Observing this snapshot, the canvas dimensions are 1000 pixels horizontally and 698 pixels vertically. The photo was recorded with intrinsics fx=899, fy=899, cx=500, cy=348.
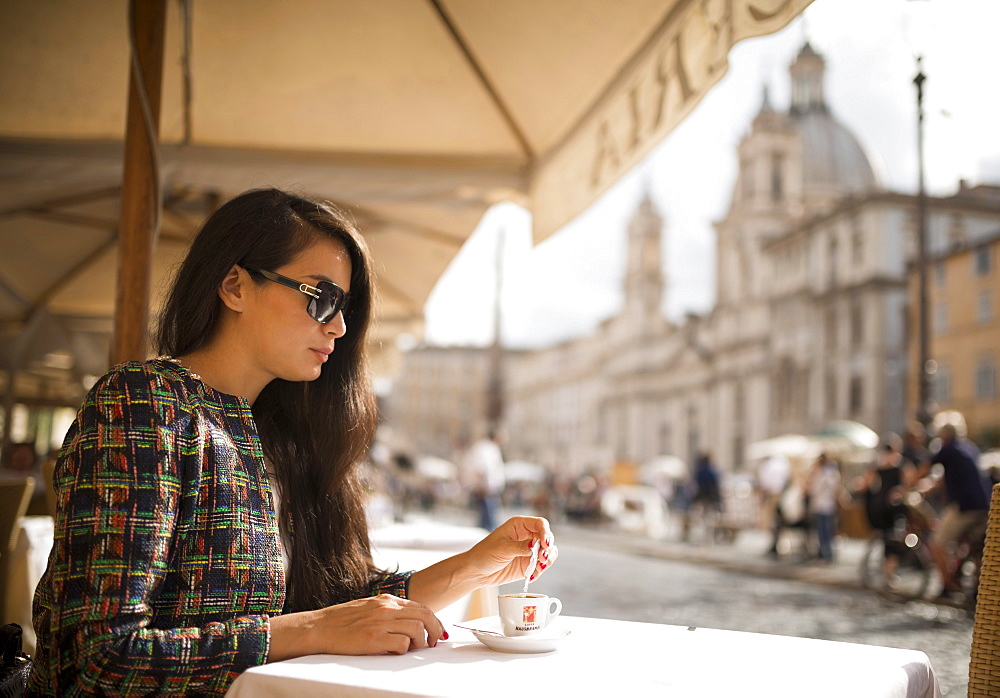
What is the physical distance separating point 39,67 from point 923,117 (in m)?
9.66

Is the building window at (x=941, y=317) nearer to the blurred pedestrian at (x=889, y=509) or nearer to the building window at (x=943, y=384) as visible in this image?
the building window at (x=943, y=384)

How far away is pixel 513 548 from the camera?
167 cm

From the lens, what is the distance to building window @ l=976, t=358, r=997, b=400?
3712cm

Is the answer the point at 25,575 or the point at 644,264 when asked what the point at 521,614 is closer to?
the point at 25,575

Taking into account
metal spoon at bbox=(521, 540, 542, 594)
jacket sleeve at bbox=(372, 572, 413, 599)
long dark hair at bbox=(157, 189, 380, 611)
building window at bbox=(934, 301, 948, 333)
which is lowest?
jacket sleeve at bbox=(372, 572, 413, 599)

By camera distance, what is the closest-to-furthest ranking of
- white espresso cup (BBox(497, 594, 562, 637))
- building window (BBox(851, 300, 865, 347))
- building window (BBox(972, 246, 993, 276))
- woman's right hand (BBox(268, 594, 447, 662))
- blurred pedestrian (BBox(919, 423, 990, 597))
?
woman's right hand (BBox(268, 594, 447, 662)) < white espresso cup (BBox(497, 594, 562, 637)) < blurred pedestrian (BBox(919, 423, 990, 597)) < building window (BBox(972, 246, 993, 276)) < building window (BBox(851, 300, 865, 347))

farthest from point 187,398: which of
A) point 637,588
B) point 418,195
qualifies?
point 637,588

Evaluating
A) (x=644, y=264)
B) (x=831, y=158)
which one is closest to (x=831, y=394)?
(x=831, y=158)

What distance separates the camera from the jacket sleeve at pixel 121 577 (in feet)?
3.91

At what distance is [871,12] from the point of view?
102 inches

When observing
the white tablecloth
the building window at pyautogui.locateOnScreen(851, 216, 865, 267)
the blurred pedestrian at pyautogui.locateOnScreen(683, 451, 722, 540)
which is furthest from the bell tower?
the white tablecloth

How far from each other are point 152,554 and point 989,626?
4.48ft

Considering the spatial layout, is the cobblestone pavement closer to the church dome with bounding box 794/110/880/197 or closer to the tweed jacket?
the tweed jacket

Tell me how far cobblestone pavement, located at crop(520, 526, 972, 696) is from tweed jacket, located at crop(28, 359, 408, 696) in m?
3.91
